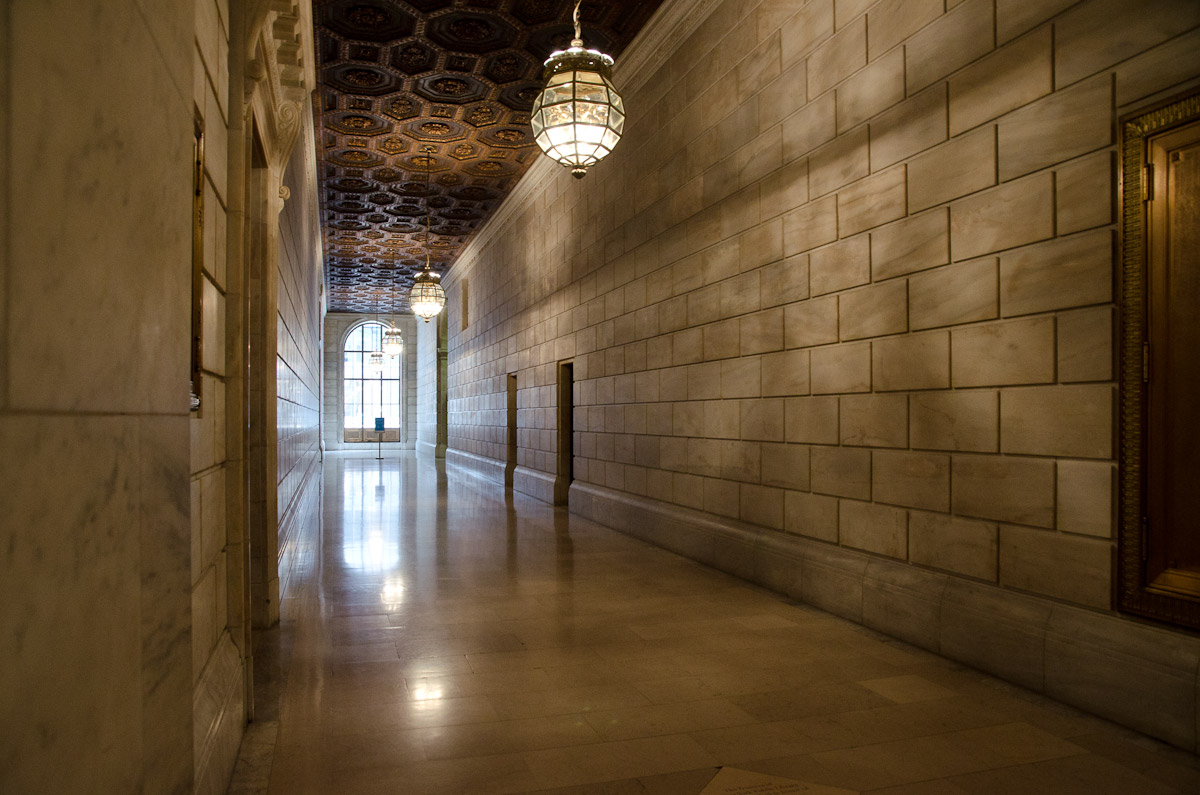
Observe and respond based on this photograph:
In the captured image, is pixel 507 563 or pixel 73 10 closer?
pixel 73 10

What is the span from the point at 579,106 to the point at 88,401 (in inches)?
227

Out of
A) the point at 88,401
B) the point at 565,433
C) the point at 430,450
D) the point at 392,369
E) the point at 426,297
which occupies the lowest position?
the point at 430,450

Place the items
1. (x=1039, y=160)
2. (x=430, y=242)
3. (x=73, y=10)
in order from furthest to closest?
(x=430, y=242), (x=1039, y=160), (x=73, y=10)

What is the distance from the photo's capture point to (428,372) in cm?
2928

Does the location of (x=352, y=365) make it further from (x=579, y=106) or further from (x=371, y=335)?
(x=579, y=106)

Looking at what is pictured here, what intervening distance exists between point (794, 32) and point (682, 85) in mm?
2209

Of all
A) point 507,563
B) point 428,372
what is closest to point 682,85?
point 507,563

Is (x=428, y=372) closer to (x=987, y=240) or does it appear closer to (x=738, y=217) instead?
(x=738, y=217)

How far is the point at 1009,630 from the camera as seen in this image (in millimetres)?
4156

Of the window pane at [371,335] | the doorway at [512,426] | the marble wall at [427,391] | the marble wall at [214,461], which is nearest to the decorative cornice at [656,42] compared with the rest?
the doorway at [512,426]

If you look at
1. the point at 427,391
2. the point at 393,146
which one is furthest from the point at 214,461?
the point at 427,391

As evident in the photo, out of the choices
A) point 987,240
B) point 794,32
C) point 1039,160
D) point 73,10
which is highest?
point 794,32

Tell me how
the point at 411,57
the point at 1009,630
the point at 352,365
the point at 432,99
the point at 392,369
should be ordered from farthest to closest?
the point at 392,369, the point at 352,365, the point at 432,99, the point at 411,57, the point at 1009,630

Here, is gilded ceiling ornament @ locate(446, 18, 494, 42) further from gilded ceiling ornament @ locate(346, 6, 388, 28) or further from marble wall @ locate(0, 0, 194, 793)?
marble wall @ locate(0, 0, 194, 793)
